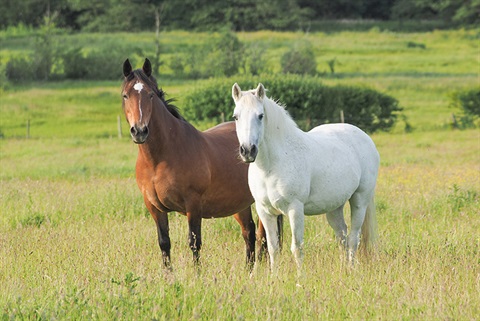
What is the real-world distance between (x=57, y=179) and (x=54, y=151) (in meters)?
8.38

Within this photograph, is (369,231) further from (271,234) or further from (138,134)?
(138,134)

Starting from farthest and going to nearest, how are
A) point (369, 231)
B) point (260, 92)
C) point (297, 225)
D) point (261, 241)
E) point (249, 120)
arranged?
point (261, 241), point (369, 231), point (297, 225), point (260, 92), point (249, 120)

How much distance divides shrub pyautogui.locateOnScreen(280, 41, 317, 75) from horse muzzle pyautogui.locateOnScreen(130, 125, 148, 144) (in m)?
38.4

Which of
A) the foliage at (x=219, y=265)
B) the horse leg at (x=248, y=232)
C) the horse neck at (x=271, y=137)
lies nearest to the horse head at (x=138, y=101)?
the horse neck at (x=271, y=137)

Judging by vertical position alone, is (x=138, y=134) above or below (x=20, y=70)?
above

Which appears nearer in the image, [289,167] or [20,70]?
[289,167]

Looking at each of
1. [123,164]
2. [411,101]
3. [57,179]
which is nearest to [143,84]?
[57,179]

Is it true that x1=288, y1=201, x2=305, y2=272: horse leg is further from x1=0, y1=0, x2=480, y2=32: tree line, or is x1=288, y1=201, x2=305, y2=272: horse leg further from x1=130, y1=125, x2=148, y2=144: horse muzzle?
x1=0, y1=0, x2=480, y2=32: tree line

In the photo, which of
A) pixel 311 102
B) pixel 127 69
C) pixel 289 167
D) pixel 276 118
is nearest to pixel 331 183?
pixel 289 167

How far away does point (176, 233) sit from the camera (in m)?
9.42

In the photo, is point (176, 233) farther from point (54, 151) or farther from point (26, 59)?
point (26, 59)

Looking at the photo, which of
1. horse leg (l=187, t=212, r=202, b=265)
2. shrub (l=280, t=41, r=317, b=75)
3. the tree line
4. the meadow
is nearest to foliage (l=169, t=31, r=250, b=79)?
shrub (l=280, t=41, r=317, b=75)

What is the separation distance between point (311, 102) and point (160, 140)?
967 inches

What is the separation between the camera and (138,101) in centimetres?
737
